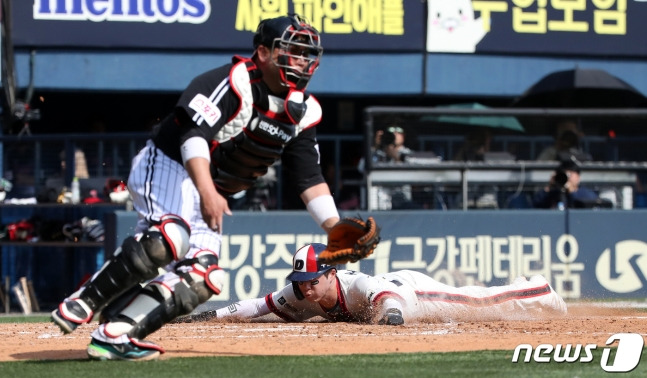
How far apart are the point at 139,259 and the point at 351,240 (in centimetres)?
112

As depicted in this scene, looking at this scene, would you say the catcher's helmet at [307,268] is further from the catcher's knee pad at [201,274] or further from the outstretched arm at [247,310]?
the catcher's knee pad at [201,274]

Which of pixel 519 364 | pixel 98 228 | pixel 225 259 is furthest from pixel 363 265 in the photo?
pixel 519 364

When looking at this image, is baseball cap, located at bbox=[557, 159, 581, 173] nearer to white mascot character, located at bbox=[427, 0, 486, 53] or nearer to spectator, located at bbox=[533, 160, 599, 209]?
spectator, located at bbox=[533, 160, 599, 209]

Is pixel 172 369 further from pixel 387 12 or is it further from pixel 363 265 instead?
pixel 387 12

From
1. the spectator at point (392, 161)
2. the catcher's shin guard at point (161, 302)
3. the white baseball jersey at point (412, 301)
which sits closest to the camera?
the catcher's shin guard at point (161, 302)

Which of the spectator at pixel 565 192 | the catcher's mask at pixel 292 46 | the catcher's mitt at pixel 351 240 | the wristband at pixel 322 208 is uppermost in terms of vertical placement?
the catcher's mask at pixel 292 46

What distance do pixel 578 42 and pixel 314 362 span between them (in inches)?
468

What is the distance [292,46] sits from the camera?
20.0 feet

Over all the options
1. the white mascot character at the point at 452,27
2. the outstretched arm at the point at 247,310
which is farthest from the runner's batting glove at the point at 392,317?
the white mascot character at the point at 452,27

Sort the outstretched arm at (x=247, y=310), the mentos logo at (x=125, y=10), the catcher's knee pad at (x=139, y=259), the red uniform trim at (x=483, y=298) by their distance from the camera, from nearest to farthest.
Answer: the catcher's knee pad at (x=139, y=259), the red uniform trim at (x=483, y=298), the outstretched arm at (x=247, y=310), the mentos logo at (x=125, y=10)

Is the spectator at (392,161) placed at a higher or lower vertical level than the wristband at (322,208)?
lower

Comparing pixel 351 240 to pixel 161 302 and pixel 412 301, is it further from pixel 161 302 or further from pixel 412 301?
pixel 412 301

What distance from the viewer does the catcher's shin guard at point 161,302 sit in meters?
5.81

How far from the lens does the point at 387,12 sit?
16.2 m
